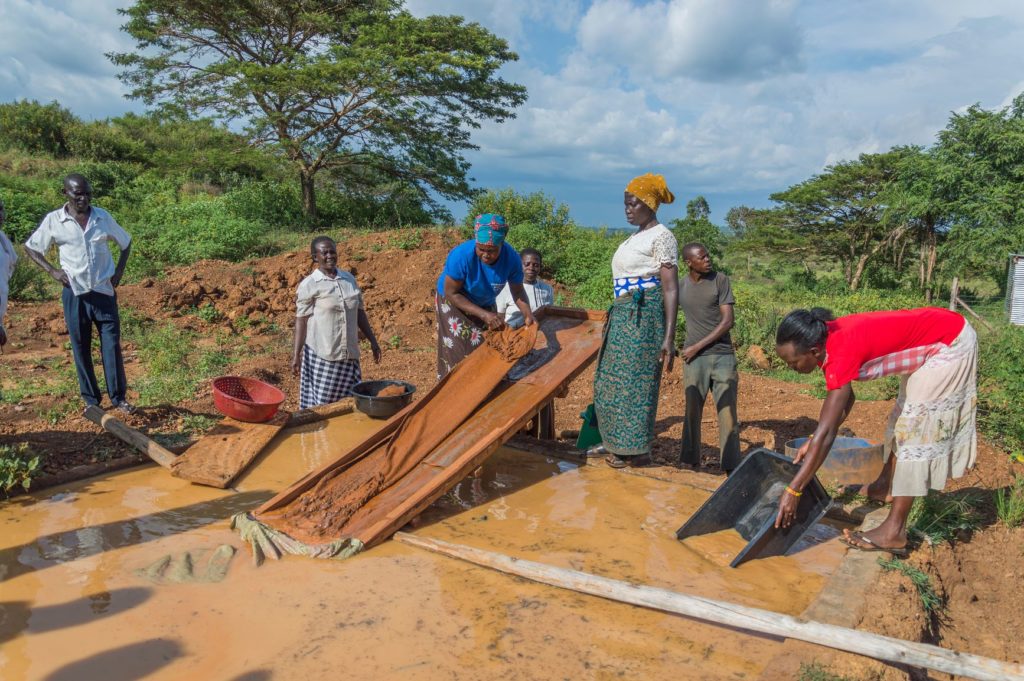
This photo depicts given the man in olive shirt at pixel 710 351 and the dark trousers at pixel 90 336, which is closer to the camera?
the man in olive shirt at pixel 710 351

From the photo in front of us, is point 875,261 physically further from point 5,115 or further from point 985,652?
point 5,115

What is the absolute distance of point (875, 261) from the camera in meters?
21.1

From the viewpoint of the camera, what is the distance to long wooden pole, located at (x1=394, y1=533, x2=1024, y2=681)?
2348 millimetres

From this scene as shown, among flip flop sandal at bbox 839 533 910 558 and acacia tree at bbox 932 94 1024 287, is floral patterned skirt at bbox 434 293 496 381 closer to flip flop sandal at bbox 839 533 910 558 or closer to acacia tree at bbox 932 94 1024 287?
flip flop sandal at bbox 839 533 910 558

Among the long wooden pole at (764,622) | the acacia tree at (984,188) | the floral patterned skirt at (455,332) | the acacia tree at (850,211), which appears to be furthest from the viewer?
the acacia tree at (850,211)

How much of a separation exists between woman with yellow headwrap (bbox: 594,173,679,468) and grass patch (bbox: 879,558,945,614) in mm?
1515

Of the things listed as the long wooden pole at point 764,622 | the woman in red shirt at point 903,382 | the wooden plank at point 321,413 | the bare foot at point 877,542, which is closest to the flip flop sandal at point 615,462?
the woman in red shirt at point 903,382

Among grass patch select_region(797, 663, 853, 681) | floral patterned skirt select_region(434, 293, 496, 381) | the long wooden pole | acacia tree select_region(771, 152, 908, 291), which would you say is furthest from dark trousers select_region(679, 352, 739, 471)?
acacia tree select_region(771, 152, 908, 291)

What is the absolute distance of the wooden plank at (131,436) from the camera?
182 inches

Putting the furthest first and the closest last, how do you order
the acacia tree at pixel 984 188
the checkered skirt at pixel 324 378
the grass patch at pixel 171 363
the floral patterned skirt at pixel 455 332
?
the acacia tree at pixel 984 188, the grass patch at pixel 171 363, the checkered skirt at pixel 324 378, the floral patterned skirt at pixel 455 332

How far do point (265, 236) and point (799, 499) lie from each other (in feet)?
43.6

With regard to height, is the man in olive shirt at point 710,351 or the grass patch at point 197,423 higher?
the man in olive shirt at point 710,351

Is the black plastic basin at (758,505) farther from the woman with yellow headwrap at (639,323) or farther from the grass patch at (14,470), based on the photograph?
the grass patch at (14,470)

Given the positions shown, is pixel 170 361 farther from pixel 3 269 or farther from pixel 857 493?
pixel 857 493
